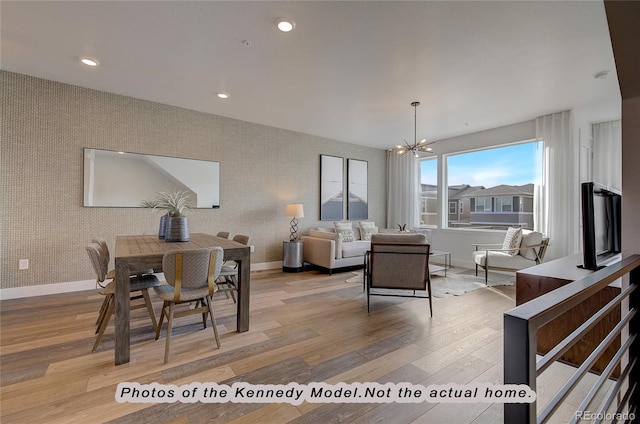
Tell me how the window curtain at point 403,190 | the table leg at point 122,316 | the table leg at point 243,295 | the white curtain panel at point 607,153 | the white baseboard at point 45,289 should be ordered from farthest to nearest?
the window curtain at point 403,190 → the white curtain panel at point 607,153 → the white baseboard at point 45,289 → the table leg at point 243,295 → the table leg at point 122,316

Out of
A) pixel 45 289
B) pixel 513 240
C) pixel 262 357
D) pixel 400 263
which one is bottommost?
pixel 262 357

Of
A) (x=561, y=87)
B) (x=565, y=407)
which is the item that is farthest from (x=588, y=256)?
(x=561, y=87)

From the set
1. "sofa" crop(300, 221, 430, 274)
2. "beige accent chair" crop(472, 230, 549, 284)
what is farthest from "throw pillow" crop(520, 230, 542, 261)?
"sofa" crop(300, 221, 430, 274)

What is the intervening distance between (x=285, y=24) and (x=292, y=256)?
3.61m

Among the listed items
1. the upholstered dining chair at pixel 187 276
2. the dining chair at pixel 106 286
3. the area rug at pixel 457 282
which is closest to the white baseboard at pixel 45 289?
the dining chair at pixel 106 286

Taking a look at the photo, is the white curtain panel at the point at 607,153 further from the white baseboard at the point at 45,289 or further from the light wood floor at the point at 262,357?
the white baseboard at the point at 45,289

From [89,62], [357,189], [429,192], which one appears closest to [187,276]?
[89,62]

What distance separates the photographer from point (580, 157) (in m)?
4.68

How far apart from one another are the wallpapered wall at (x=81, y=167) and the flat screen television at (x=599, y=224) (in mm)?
4393

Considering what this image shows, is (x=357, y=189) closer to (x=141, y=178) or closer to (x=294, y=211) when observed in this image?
(x=294, y=211)

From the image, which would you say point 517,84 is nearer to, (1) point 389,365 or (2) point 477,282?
(2) point 477,282

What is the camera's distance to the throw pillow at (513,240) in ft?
14.2

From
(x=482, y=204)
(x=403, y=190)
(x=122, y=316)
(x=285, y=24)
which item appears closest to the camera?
(x=122, y=316)

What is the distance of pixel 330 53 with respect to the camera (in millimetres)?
2816
